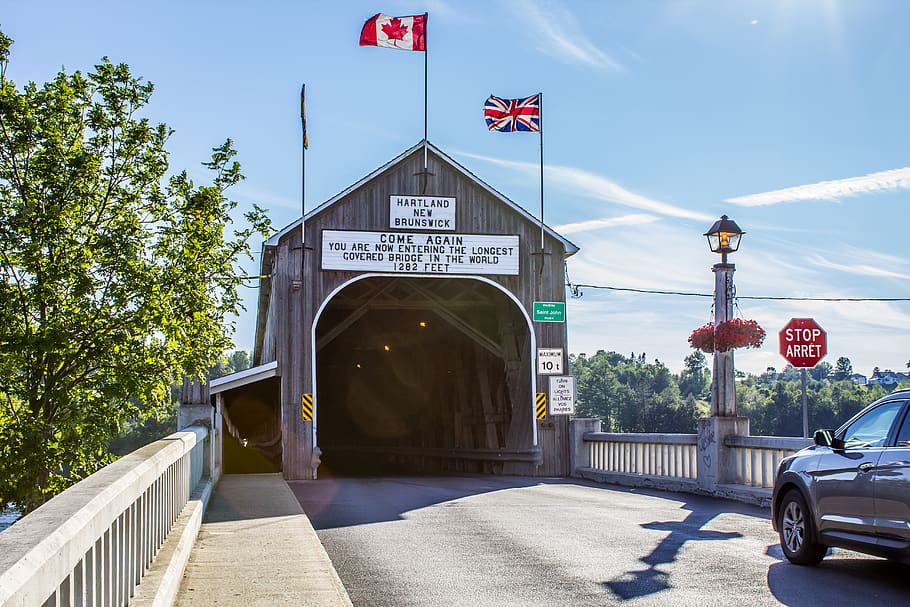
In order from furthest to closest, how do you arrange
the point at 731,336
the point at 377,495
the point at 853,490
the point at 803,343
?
the point at 377,495, the point at 731,336, the point at 803,343, the point at 853,490

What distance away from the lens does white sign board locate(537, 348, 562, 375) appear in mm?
23266

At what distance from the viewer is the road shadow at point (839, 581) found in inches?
283

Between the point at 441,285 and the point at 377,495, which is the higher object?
the point at 441,285

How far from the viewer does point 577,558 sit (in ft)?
29.7

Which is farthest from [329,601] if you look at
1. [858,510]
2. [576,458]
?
[576,458]

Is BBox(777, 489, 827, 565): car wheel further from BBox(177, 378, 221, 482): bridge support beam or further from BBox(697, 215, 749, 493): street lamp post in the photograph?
BBox(177, 378, 221, 482): bridge support beam

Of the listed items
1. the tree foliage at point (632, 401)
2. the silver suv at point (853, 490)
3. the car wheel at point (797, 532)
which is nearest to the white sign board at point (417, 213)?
the silver suv at point (853, 490)

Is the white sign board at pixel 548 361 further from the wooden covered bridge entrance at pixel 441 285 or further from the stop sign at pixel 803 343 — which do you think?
the stop sign at pixel 803 343

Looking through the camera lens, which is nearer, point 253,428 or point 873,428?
point 873,428

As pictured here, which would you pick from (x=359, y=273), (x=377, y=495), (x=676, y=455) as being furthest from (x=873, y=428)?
(x=359, y=273)

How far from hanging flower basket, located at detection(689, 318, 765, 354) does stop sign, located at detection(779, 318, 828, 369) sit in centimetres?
97

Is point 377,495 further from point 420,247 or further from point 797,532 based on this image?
point 797,532

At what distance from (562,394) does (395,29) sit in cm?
936

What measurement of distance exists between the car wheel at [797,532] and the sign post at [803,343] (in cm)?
576
